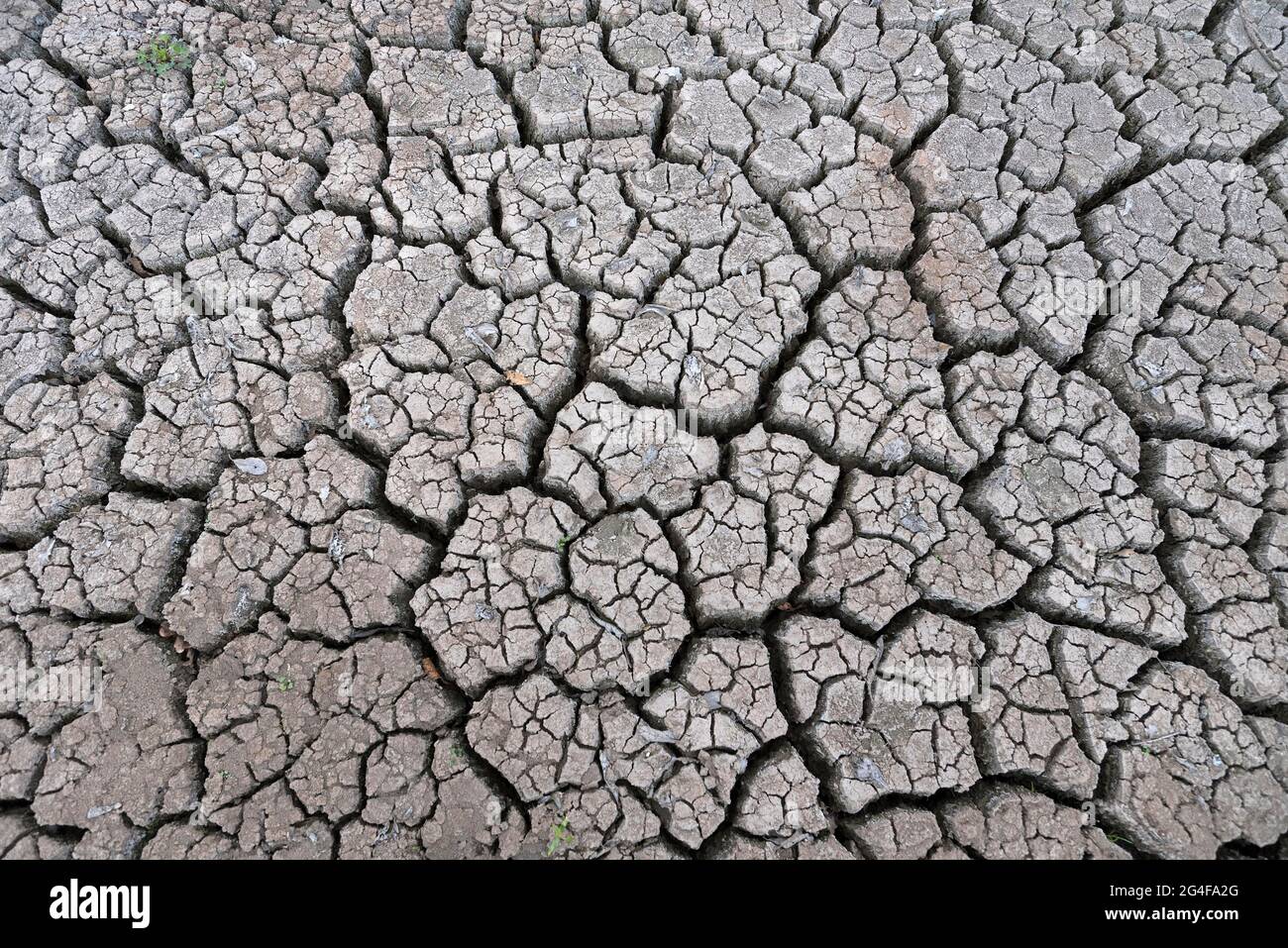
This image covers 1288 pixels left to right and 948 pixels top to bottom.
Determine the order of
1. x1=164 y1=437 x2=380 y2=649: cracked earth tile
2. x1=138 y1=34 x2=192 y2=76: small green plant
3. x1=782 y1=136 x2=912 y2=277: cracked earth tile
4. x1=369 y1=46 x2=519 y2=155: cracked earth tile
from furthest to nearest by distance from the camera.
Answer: x1=138 y1=34 x2=192 y2=76: small green plant → x1=369 y1=46 x2=519 y2=155: cracked earth tile → x1=782 y1=136 x2=912 y2=277: cracked earth tile → x1=164 y1=437 x2=380 y2=649: cracked earth tile

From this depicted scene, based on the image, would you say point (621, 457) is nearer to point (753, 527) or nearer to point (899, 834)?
point (753, 527)

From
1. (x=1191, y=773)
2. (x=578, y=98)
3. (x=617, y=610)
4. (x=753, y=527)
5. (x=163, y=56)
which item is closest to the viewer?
(x=1191, y=773)

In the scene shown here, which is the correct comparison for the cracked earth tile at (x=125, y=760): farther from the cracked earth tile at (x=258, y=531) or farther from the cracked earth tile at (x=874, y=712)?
the cracked earth tile at (x=874, y=712)

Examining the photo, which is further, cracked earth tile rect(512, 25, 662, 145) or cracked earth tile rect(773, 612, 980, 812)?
cracked earth tile rect(512, 25, 662, 145)

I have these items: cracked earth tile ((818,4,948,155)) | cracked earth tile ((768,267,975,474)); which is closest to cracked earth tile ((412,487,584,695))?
cracked earth tile ((768,267,975,474))

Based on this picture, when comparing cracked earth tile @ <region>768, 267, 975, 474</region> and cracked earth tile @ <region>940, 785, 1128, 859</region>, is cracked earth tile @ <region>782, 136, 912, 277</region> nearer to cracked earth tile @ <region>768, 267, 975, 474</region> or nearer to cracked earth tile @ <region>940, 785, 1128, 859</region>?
cracked earth tile @ <region>768, 267, 975, 474</region>

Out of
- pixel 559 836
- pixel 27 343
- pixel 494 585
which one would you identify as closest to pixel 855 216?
pixel 494 585
